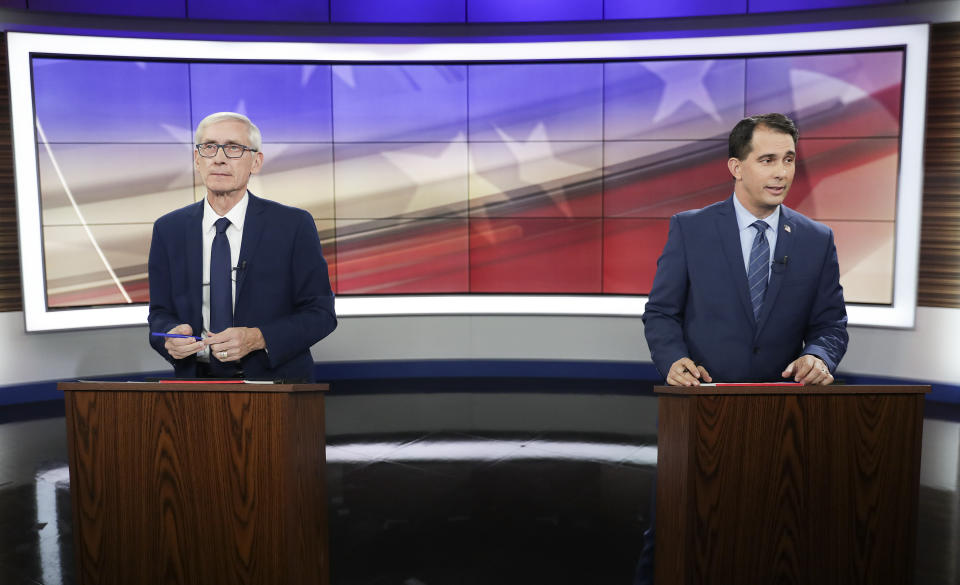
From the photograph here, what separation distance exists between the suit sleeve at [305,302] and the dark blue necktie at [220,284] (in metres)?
0.12

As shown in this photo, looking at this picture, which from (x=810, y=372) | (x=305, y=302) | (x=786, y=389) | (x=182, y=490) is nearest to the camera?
(x=786, y=389)

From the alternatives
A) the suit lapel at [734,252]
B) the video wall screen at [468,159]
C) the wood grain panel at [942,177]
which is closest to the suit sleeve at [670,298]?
the suit lapel at [734,252]

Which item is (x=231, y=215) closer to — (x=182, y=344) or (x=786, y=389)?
(x=182, y=344)

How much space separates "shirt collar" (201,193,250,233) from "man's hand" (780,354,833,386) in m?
1.63

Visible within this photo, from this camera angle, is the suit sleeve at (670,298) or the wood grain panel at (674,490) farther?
the suit sleeve at (670,298)

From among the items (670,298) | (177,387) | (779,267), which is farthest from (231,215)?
(779,267)

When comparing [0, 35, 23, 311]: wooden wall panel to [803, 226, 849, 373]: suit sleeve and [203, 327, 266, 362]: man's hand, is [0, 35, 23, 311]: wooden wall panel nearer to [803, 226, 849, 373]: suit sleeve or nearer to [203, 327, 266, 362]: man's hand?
[203, 327, 266, 362]: man's hand

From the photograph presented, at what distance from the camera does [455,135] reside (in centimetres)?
627

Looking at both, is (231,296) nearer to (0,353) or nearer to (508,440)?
(508,440)

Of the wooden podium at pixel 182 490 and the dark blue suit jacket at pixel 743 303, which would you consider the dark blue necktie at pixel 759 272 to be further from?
the wooden podium at pixel 182 490

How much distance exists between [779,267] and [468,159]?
4565mm

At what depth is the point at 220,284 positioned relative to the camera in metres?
2.05

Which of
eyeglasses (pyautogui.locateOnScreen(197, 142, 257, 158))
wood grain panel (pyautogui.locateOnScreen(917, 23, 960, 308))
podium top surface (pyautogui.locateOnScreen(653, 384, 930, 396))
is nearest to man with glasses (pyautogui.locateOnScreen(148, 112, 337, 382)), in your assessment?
eyeglasses (pyautogui.locateOnScreen(197, 142, 257, 158))

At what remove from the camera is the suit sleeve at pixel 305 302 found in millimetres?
2092
